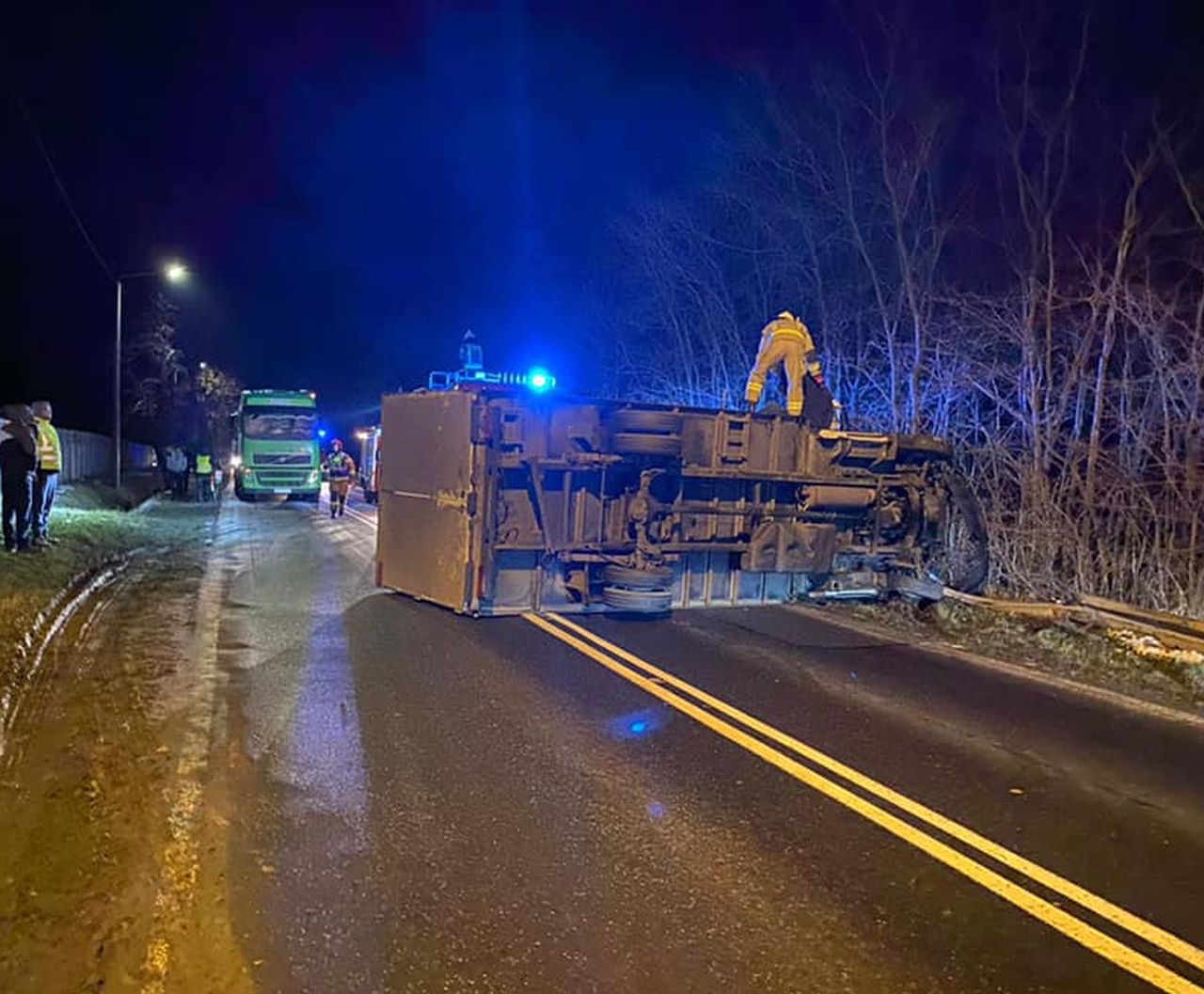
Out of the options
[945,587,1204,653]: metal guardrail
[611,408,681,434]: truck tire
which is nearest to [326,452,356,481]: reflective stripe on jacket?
[611,408,681,434]: truck tire

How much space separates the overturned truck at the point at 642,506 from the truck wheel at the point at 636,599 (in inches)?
0.7

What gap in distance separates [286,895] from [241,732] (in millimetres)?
2140

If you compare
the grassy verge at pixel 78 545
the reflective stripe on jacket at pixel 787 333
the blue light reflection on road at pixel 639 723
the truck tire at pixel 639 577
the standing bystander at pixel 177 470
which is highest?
the reflective stripe on jacket at pixel 787 333

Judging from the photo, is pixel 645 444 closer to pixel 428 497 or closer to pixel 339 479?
pixel 428 497

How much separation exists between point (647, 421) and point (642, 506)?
787 mm

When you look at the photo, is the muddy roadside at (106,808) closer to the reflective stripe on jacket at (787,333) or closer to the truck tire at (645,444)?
the truck tire at (645,444)

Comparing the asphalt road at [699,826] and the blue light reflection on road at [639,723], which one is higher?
the blue light reflection on road at [639,723]

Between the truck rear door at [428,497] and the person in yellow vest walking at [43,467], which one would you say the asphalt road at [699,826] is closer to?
the truck rear door at [428,497]

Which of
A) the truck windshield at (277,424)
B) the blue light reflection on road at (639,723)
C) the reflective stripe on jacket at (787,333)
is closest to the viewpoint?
the blue light reflection on road at (639,723)

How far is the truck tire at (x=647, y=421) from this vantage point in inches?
343

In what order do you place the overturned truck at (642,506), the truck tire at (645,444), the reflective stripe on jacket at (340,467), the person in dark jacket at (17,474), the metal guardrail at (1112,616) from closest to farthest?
the metal guardrail at (1112,616)
the overturned truck at (642,506)
the truck tire at (645,444)
the person in dark jacket at (17,474)
the reflective stripe on jacket at (340,467)

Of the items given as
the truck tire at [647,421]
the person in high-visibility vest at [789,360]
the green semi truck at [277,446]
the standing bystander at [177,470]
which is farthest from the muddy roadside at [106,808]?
the standing bystander at [177,470]

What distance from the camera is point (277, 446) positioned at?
2741cm

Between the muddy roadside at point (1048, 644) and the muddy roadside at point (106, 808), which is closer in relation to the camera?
the muddy roadside at point (106, 808)
